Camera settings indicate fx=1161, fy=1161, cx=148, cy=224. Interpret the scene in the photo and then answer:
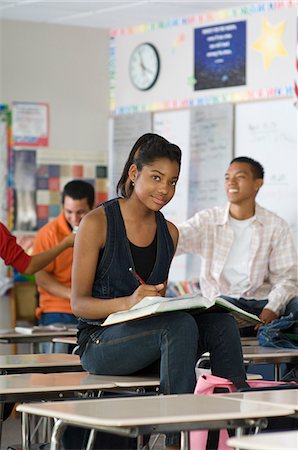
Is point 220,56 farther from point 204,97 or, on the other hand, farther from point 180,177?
point 180,177

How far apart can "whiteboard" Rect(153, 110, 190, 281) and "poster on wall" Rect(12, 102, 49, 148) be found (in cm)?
98

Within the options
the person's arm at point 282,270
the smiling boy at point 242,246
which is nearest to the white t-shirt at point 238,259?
the smiling boy at point 242,246

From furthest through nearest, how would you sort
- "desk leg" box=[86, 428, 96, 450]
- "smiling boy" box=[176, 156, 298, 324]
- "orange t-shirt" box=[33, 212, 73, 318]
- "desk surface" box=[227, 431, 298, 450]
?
1. "orange t-shirt" box=[33, 212, 73, 318]
2. "smiling boy" box=[176, 156, 298, 324]
3. "desk leg" box=[86, 428, 96, 450]
4. "desk surface" box=[227, 431, 298, 450]

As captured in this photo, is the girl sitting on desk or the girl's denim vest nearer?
the girl sitting on desk

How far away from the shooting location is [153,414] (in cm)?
283

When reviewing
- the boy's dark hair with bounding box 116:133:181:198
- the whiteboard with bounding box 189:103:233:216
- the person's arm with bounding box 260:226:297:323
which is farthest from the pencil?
the whiteboard with bounding box 189:103:233:216

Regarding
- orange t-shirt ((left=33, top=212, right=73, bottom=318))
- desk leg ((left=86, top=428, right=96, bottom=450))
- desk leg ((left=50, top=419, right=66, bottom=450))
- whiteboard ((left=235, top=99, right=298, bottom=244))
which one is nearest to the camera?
desk leg ((left=50, top=419, right=66, bottom=450))

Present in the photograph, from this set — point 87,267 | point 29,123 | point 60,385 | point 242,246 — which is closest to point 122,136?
point 29,123

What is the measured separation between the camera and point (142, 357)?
3.91 m

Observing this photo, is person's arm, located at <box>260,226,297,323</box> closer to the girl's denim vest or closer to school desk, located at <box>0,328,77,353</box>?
school desk, located at <box>0,328,77,353</box>

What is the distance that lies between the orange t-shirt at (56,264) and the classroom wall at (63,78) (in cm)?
192

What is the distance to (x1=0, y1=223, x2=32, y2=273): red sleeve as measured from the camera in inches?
237

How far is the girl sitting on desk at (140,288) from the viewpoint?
12.3 feet

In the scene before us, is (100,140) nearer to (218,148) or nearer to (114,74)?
(114,74)
